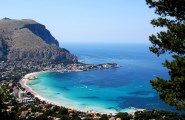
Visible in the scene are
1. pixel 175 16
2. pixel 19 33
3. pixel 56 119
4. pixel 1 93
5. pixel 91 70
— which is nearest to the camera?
pixel 1 93

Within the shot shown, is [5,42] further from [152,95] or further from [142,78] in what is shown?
[152,95]

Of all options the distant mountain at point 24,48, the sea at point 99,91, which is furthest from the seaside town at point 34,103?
the distant mountain at point 24,48

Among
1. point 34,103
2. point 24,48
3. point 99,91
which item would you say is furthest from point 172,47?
point 24,48

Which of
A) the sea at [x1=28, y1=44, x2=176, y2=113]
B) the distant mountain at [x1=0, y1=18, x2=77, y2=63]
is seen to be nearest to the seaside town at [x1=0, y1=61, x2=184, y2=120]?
the sea at [x1=28, y1=44, x2=176, y2=113]

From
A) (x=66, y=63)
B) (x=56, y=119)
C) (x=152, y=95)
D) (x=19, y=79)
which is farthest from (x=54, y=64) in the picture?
(x=56, y=119)

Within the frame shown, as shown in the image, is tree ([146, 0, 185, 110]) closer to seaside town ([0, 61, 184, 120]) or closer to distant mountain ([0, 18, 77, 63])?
seaside town ([0, 61, 184, 120])

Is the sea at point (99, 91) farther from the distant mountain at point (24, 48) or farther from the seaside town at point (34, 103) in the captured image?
the distant mountain at point (24, 48)
